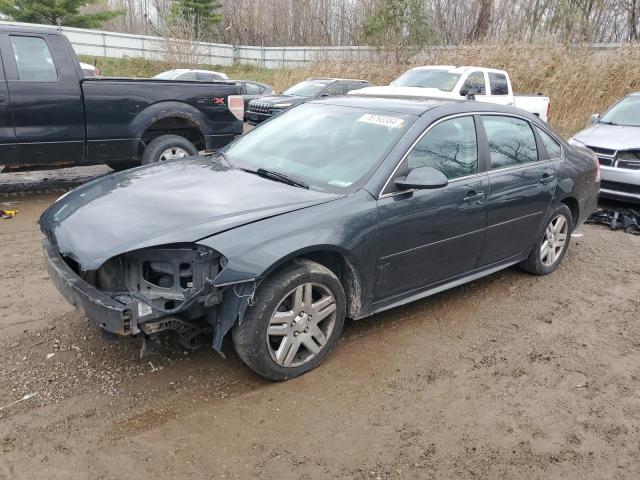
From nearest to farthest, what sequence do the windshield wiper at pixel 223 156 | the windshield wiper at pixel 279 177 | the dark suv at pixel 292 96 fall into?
the windshield wiper at pixel 279 177
the windshield wiper at pixel 223 156
the dark suv at pixel 292 96

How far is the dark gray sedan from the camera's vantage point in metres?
3.03

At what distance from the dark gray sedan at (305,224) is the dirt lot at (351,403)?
12.3 inches

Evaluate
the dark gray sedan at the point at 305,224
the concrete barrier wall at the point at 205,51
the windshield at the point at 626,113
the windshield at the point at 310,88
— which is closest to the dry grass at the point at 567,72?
the windshield at the point at 626,113

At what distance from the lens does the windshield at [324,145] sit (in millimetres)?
3799

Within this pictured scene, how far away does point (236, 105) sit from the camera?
26.9 feet

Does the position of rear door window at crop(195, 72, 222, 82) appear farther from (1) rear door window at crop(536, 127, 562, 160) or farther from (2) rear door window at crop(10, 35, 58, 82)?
(1) rear door window at crop(536, 127, 562, 160)

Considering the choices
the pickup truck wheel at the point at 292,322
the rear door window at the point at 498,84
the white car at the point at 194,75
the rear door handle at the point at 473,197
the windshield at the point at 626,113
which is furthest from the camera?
the white car at the point at 194,75

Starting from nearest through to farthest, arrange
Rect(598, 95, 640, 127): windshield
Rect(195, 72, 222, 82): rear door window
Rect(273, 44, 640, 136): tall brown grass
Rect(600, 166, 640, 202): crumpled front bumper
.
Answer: Rect(600, 166, 640, 202): crumpled front bumper < Rect(598, 95, 640, 127): windshield < Rect(273, 44, 640, 136): tall brown grass < Rect(195, 72, 222, 82): rear door window

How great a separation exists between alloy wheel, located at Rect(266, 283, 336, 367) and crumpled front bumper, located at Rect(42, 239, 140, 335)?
2.56 ft

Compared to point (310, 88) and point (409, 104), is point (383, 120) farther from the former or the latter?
point (310, 88)


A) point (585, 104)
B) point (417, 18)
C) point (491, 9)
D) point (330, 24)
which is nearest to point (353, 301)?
point (585, 104)

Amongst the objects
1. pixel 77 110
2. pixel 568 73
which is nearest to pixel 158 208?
pixel 77 110

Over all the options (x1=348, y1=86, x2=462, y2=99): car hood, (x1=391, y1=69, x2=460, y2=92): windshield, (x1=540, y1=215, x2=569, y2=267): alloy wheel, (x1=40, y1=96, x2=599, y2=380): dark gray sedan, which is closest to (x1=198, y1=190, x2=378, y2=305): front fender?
(x1=40, y1=96, x2=599, y2=380): dark gray sedan

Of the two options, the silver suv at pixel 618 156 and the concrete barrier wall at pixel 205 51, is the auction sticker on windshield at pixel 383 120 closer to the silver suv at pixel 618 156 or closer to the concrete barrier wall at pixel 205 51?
the silver suv at pixel 618 156
